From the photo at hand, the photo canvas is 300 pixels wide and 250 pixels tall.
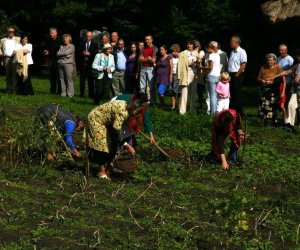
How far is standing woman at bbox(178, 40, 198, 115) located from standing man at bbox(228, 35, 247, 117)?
1.07m

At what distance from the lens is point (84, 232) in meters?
8.61

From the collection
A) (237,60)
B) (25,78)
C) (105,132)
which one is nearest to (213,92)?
(237,60)

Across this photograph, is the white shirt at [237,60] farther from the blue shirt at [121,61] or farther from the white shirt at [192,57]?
the blue shirt at [121,61]

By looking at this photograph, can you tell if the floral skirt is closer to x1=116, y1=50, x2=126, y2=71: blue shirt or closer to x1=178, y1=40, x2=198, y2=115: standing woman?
x1=178, y1=40, x2=198, y2=115: standing woman

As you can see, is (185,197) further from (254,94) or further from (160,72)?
(254,94)

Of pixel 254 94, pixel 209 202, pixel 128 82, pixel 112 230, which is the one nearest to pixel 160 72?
pixel 128 82

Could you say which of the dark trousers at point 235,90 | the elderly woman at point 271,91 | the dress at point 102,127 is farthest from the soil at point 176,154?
the dark trousers at point 235,90

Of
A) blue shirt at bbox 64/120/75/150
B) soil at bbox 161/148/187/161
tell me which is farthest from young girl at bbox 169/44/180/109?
blue shirt at bbox 64/120/75/150

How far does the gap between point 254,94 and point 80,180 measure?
51.7 feet

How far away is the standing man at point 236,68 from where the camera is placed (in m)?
17.9

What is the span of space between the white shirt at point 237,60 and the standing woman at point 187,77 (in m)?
1.15

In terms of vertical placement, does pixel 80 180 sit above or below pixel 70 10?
below

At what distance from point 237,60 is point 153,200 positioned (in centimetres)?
805

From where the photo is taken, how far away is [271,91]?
1789 centimetres
